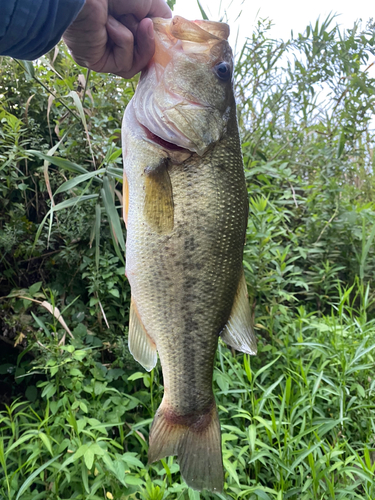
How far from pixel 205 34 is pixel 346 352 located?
6.26 ft

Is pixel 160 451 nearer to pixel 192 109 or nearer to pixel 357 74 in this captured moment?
pixel 192 109

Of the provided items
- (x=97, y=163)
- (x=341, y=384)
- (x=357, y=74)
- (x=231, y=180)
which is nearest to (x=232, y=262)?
(x=231, y=180)

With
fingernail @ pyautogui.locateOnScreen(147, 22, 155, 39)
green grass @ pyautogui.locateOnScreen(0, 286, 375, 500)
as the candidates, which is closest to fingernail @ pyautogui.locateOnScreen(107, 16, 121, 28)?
fingernail @ pyautogui.locateOnScreen(147, 22, 155, 39)

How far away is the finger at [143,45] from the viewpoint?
3.55ft

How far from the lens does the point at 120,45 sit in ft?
3.69

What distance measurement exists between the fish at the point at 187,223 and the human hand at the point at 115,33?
57mm

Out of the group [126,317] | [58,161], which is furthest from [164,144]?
[126,317]

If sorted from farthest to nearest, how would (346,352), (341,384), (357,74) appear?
(357,74) < (346,352) < (341,384)

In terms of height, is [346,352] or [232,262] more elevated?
[232,262]

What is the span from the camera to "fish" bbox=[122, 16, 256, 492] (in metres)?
1.15

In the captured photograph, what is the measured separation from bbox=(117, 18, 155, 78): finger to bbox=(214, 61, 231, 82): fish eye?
0.23m

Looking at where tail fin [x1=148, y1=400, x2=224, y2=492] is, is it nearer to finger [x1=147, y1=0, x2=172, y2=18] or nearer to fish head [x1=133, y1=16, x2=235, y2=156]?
fish head [x1=133, y1=16, x2=235, y2=156]

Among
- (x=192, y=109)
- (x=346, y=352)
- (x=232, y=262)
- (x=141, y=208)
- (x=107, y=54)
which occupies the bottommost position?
(x=346, y=352)

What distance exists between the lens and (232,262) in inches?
46.4
